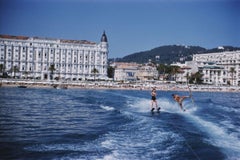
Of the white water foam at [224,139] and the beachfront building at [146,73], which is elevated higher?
the beachfront building at [146,73]

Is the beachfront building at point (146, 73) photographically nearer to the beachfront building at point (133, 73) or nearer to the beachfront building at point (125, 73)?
the beachfront building at point (133, 73)

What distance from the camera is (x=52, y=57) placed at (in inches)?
3553

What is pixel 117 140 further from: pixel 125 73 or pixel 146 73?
pixel 146 73

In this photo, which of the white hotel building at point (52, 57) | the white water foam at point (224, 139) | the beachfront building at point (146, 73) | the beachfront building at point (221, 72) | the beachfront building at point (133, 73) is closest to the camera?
the white water foam at point (224, 139)

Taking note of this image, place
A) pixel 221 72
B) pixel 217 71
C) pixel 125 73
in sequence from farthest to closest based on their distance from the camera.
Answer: pixel 125 73
pixel 221 72
pixel 217 71

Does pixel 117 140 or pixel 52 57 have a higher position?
pixel 52 57

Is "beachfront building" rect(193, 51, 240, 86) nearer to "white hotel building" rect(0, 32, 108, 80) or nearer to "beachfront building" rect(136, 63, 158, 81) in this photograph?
"beachfront building" rect(136, 63, 158, 81)

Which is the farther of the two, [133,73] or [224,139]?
[133,73]

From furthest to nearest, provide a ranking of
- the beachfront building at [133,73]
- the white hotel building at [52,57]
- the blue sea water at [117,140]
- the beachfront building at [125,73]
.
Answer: the beachfront building at [133,73] < the beachfront building at [125,73] < the white hotel building at [52,57] < the blue sea water at [117,140]

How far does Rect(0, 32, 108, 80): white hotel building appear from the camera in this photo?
8575cm

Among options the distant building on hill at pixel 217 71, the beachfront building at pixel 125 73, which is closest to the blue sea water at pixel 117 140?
the distant building on hill at pixel 217 71

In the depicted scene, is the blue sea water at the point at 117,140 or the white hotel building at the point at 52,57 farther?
the white hotel building at the point at 52,57

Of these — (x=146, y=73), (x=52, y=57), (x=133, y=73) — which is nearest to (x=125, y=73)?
(x=133, y=73)

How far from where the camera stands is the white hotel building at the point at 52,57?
85750 mm
